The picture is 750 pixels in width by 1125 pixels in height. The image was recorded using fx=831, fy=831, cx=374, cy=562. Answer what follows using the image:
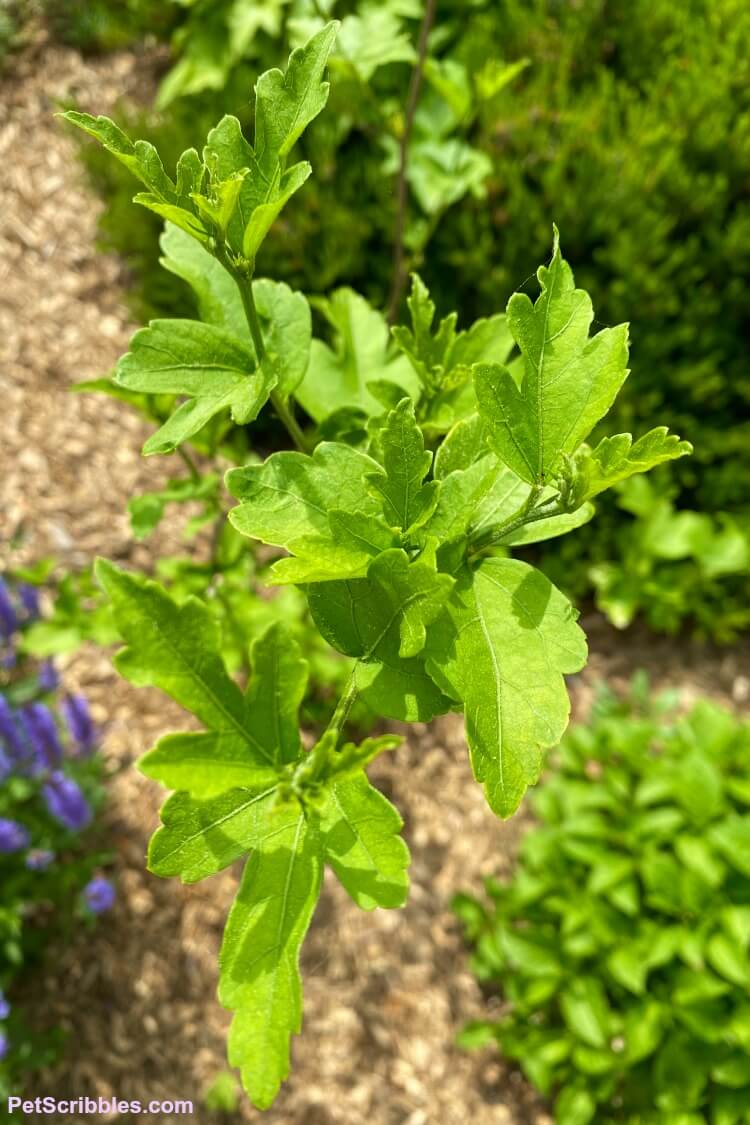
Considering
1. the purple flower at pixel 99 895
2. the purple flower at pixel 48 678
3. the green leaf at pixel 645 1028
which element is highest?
the purple flower at pixel 48 678

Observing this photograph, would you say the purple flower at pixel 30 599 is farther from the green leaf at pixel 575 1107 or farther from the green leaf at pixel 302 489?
the green leaf at pixel 575 1107

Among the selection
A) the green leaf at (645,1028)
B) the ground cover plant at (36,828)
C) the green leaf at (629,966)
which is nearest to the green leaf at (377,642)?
the ground cover plant at (36,828)

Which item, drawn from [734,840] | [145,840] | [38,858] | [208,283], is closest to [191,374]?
[208,283]

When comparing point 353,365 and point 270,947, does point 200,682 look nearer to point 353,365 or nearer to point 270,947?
point 270,947

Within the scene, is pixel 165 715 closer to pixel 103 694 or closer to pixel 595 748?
pixel 103 694

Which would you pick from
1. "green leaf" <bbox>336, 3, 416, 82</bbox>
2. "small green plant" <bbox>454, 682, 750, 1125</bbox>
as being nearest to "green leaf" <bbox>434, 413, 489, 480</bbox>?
"green leaf" <bbox>336, 3, 416, 82</bbox>

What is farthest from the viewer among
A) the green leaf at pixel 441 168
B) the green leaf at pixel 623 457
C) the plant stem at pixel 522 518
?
the green leaf at pixel 441 168
